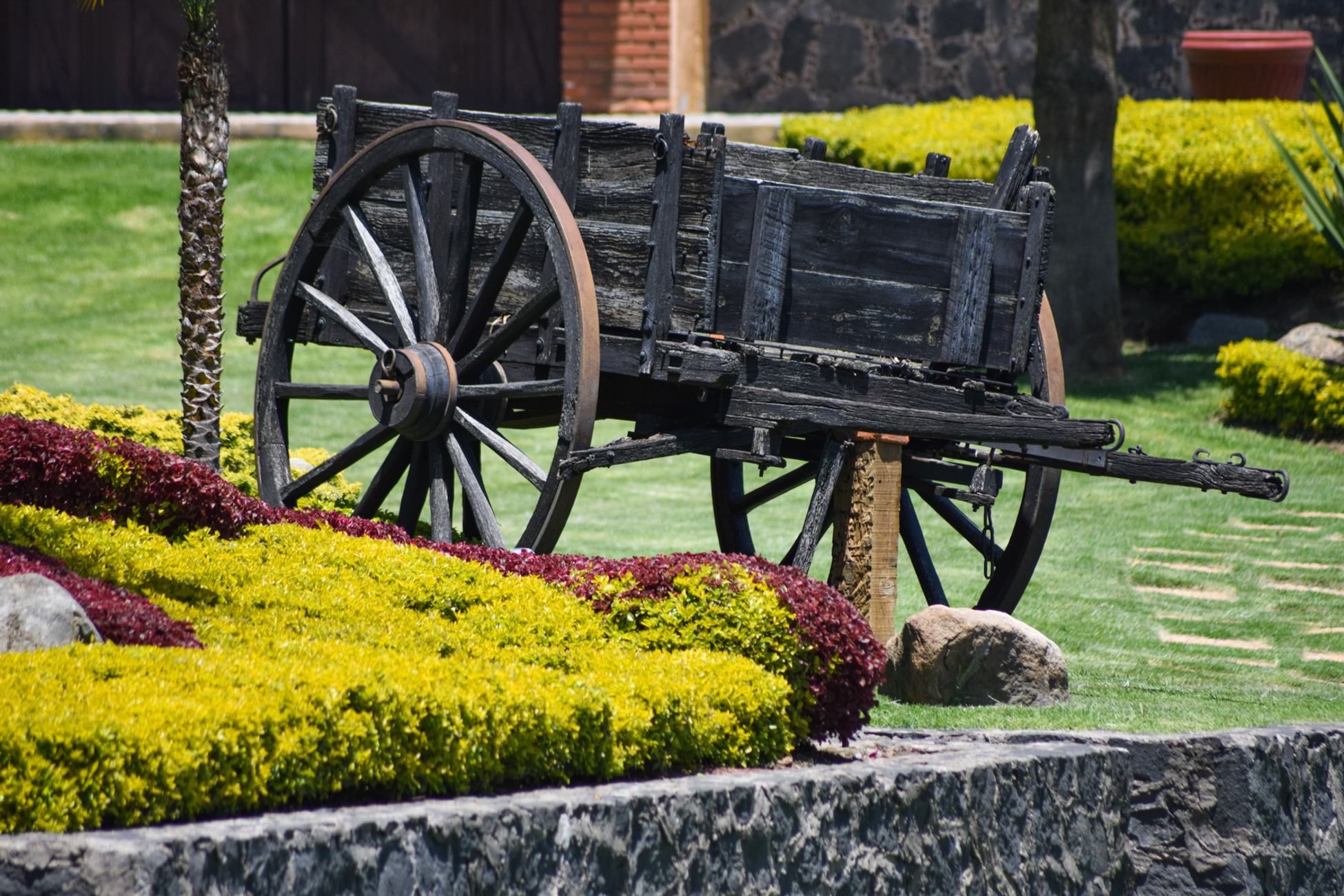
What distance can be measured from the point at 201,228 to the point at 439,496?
7.13ft

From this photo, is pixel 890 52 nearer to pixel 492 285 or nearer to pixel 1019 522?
pixel 1019 522

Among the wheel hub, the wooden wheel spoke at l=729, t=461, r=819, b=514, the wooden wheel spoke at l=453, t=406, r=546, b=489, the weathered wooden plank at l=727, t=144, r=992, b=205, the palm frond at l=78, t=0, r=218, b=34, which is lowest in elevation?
the wooden wheel spoke at l=729, t=461, r=819, b=514

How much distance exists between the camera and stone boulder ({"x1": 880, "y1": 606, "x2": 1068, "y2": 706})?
441 centimetres

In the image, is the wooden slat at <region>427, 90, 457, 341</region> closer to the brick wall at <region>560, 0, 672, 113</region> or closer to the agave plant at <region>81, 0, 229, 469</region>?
the agave plant at <region>81, 0, 229, 469</region>

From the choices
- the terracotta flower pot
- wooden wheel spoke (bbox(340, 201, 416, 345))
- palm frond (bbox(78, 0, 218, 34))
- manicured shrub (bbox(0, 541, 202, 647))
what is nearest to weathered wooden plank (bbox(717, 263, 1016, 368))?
wooden wheel spoke (bbox(340, 201, 416, 345))

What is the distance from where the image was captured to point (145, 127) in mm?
14180

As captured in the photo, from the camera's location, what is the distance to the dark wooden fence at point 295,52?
48.6 feet

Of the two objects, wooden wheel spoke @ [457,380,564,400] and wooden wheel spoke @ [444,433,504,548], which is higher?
wooden wheel spoke @ [457,380,564,400]

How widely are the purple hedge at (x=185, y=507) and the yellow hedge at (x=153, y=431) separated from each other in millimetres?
1979

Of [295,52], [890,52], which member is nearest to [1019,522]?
[890,52]

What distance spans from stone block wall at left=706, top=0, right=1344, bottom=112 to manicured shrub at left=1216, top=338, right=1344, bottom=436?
6.23 m

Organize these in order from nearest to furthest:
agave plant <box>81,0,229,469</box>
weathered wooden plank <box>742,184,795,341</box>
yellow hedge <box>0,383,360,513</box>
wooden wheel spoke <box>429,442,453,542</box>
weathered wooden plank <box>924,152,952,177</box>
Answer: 1. weathered wooden plank <box>742,184,795,341</box>
2. wooden wheel spoke <box>429,442,453,542</box>
3. weathered wooden plank <box>924,152,952,177</box>
4. agave plant <box>81,0,229,469</box>
5. yellow hedge <box>0,383,360,513</box>

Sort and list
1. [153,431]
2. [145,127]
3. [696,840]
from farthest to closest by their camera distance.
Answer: [145,127] → [153,431] → [696,840]

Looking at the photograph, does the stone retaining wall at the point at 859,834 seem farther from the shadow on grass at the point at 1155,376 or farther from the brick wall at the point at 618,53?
the brick wall at the point at 618,53
